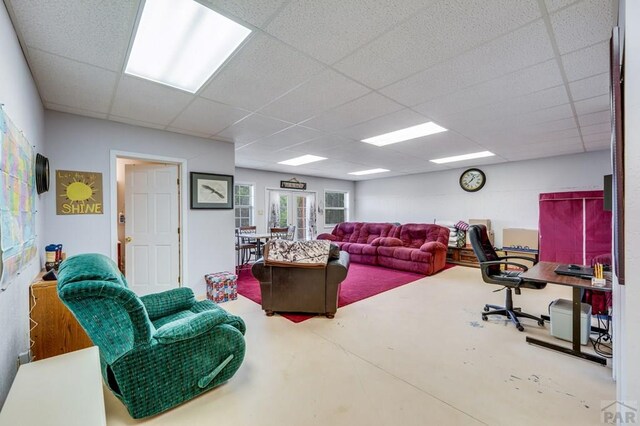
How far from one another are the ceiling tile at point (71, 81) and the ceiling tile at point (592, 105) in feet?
14.5

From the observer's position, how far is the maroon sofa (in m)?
5.51

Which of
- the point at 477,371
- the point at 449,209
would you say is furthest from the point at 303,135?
the point at 449,209

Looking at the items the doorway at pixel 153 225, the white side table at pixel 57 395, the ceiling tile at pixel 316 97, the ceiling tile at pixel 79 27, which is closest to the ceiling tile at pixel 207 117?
the ceiling tile at pixel 316 97

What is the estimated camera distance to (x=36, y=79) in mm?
2252

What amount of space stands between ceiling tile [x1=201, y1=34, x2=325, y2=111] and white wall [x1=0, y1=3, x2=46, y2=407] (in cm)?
117

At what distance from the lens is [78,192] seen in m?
3.07

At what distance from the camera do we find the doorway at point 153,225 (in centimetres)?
371

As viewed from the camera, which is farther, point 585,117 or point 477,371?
point 585,117

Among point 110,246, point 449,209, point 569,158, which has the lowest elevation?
point 110,246

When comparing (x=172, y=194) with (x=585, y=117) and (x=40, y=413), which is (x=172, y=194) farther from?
(x=585, y=117)

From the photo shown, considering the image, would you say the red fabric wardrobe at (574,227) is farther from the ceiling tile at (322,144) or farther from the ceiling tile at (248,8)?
the ceiling tile at (248,8)

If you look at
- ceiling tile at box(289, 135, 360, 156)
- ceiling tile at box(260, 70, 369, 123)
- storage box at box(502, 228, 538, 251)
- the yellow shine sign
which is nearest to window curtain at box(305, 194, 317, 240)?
ceiling tile at box(289, 135, 360, 156)

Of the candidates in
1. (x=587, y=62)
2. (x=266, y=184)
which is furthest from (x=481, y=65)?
(x=266, y=184)

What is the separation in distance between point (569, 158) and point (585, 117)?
104 inches
